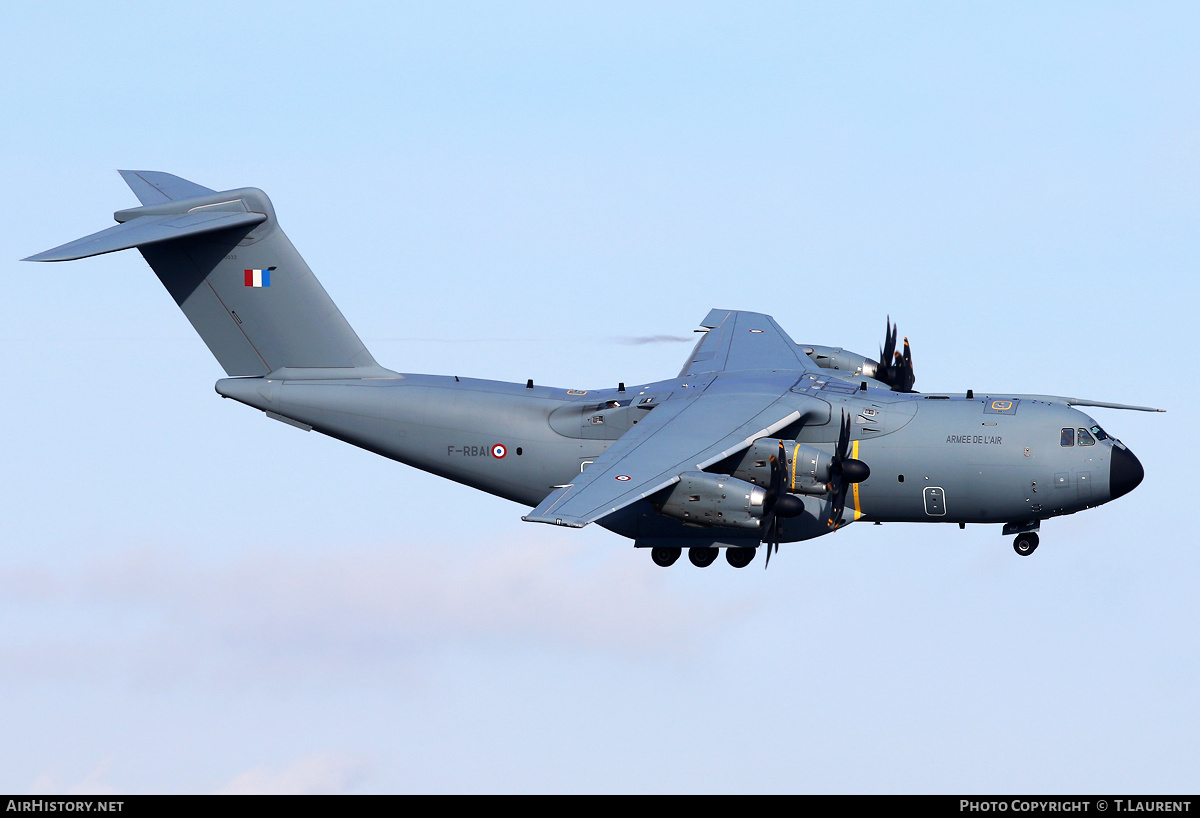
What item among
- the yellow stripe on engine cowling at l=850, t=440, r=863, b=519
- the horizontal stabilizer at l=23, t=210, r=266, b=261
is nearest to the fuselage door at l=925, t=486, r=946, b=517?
the yellow stripe on engine cowling at l=850, t=440, r=863, b=519

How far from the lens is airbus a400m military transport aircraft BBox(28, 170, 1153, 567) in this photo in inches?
1046

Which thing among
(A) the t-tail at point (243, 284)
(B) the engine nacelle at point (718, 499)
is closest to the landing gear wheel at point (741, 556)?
(B) the engine nacelle at point (718, 499)

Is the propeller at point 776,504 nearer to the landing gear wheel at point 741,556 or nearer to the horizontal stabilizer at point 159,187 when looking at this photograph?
the landing gear wheel at point 741,556

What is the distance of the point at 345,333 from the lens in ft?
95.6

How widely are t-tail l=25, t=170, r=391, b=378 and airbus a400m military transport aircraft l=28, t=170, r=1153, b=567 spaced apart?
27 millimetres

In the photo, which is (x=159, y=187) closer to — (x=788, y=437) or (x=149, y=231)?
(x=149, y=231)

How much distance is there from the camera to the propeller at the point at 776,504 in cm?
2494

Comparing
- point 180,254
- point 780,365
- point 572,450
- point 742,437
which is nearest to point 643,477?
point 742,437

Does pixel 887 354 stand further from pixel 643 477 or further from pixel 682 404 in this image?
pixel 643 477

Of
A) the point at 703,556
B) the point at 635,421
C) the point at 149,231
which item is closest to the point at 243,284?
the point at 149,231

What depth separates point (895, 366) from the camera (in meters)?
31.4

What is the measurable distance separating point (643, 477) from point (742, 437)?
236cm

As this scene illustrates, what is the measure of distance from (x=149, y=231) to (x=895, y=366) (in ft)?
48.5

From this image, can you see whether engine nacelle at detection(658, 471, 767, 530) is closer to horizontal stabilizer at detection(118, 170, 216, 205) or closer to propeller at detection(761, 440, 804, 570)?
propeller at detection(761, 440, 804, 570)
